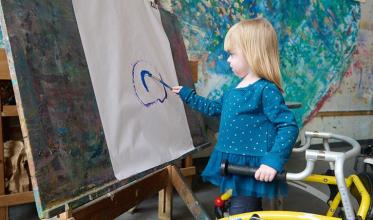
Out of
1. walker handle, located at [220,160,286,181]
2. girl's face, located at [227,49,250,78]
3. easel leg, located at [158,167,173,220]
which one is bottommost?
easel leg, located at [158,167,173,220]

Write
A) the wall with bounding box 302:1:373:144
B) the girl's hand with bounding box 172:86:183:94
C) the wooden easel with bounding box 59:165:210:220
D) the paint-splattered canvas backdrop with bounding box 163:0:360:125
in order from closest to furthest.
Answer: the wooden easel with bounding box 59:165:210:220
the girl's hand with bounding box 172:86:183:94
the paint-splattered canvas backdrop with bounding box 163:0:360:125
the wall with bounding box 302:1:373:144

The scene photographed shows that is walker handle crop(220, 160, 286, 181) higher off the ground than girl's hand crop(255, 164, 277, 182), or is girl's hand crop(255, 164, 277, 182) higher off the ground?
walker handle crop(220, 160, 286, 181)

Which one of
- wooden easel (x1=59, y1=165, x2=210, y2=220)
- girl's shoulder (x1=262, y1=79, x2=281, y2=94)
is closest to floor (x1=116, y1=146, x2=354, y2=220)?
wooden easel (x1=59, y1=165, x2=210, y2=220)

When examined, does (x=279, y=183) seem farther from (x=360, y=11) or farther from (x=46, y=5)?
(x=360, y=11)

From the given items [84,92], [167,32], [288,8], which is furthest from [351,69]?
[84,92]

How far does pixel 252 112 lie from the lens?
0.95 m

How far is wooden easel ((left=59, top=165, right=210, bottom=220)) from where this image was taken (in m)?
0.90

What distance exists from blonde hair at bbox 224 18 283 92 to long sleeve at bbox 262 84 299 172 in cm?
5

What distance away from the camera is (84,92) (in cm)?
86

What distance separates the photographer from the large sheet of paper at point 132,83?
92cm

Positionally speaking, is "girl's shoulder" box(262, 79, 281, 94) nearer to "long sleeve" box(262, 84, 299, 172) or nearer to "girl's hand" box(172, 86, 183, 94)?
"long sleeve" box(262, 84, 299, 172)

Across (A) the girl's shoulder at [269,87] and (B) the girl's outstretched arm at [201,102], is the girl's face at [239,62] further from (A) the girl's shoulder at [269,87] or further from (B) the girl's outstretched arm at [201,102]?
(B) the girl's outstretched arm at [201,102]

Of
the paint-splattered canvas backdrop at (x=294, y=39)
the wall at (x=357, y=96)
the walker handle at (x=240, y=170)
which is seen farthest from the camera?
the wall at (x=357, y=96)

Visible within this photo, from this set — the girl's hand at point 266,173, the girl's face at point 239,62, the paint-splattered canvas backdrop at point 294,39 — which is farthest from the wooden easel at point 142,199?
the paint-splattered canvas backdrop at point 294,39
